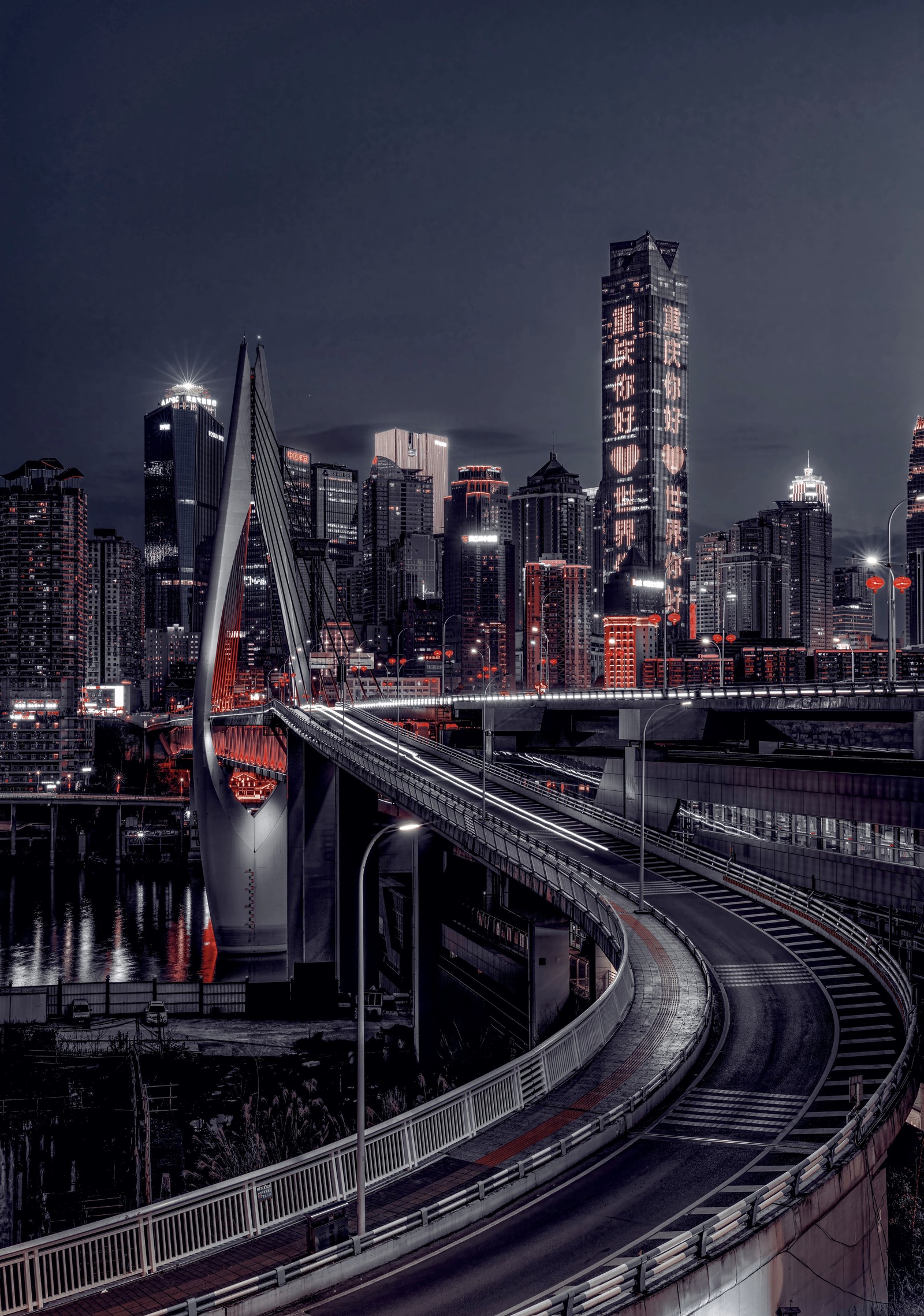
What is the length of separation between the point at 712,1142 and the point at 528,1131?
11.8ft

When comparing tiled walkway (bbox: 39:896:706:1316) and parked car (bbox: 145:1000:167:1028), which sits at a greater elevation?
tiled walkway (bbox: 39:896:706:1316)

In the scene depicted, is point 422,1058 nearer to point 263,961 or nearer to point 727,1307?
point 263,961

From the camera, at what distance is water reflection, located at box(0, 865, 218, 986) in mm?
75188

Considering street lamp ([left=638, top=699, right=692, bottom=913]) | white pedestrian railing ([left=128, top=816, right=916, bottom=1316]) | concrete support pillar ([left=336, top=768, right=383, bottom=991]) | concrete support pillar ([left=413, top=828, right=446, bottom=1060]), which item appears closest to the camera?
white pedestrian railing ([left=128, top=816, right=916, bottom=1316])

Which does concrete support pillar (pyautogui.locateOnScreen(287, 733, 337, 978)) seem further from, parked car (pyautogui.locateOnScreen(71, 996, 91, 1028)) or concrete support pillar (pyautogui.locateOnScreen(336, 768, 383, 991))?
parked car (pyautogui.locateOnScreen(71, 996, 91, 1028))

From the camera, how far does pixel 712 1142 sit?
71.7 ft

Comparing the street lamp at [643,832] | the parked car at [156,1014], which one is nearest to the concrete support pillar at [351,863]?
the parked car at [156,1014]

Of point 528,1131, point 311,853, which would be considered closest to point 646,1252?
point 528,1131

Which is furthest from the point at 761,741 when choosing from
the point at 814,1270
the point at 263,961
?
the point at 814,1270

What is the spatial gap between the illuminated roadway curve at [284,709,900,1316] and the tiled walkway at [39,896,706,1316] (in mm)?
1004

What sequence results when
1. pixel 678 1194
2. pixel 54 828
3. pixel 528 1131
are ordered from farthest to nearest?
1. pixel 54 828
2. pixel 528 1131
3. pixel 678 1194

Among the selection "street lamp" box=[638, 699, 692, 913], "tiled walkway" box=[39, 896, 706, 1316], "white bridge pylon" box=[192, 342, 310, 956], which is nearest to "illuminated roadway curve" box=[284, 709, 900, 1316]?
"tiled walkway" box=[39, 896, 706, 1316]

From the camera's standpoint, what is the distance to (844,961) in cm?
3566

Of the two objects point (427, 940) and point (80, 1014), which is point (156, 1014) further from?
point (427, 940)
